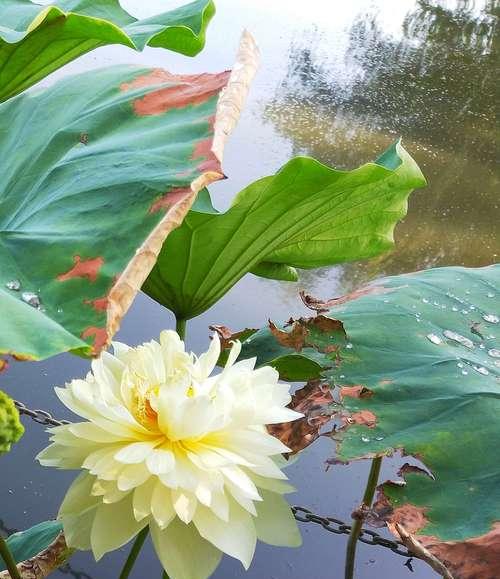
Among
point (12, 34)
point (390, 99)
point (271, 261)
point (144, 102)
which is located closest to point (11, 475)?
point (271, 261)

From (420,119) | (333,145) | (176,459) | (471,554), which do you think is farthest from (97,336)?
(420,119)

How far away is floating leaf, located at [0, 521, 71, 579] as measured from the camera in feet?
1.97

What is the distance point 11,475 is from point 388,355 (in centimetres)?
104

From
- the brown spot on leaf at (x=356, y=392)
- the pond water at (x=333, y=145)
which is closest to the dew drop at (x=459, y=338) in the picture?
the brown spot on leaf at (x=356, y=392)

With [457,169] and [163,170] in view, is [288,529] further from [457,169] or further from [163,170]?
[457,169]

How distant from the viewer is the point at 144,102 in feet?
1.92

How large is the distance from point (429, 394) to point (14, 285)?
30 cm

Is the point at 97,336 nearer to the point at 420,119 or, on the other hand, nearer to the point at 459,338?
the point at 459,338

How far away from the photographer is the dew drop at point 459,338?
645 mm

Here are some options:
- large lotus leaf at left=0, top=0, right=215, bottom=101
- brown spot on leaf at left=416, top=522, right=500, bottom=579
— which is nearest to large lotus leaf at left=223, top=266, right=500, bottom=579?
brown spot on leaf at left=416, top=522, right=500, bottom=579

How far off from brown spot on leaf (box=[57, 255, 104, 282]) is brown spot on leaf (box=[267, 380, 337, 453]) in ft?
0.64

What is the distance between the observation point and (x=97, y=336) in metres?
0.37

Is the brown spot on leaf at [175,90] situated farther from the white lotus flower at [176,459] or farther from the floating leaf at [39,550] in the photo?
the floating leaf at [39,550]

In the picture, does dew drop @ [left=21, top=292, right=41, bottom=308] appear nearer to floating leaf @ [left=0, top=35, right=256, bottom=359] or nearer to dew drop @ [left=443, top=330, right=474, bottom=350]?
floating leaf @ [left=0, top=35, right=256, bottom=359]
